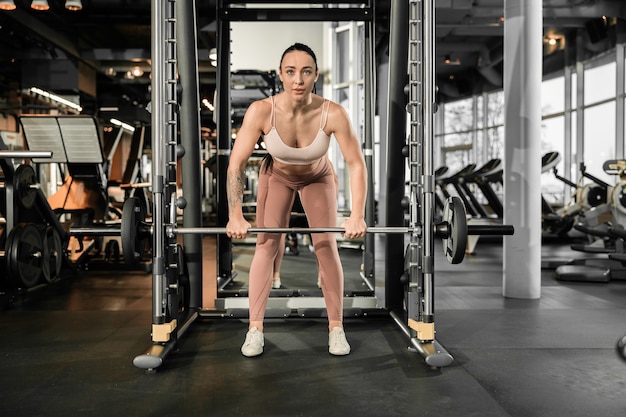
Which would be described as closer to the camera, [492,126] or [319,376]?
[319,376]

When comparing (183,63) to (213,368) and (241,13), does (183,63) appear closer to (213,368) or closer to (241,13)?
(241,13)

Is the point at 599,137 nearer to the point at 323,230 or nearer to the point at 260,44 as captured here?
the point at 260,44

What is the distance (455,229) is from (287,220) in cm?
76

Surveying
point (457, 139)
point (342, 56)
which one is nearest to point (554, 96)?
point (457, 139)

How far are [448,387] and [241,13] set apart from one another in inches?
109

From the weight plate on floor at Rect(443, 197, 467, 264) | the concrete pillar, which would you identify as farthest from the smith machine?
the concrete pillar

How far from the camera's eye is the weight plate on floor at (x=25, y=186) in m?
3.49

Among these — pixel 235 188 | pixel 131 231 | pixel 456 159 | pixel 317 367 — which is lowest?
pixel 317 367

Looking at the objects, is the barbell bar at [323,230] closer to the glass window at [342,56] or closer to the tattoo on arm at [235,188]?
the tattoo on arm at [235,188]

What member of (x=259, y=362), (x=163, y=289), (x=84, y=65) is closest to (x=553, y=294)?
(x=259, y=362)

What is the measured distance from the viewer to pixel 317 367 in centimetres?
210

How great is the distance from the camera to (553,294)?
12.6ft

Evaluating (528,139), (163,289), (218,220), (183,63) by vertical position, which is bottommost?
(163,289)

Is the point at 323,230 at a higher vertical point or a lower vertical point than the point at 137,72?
lower
